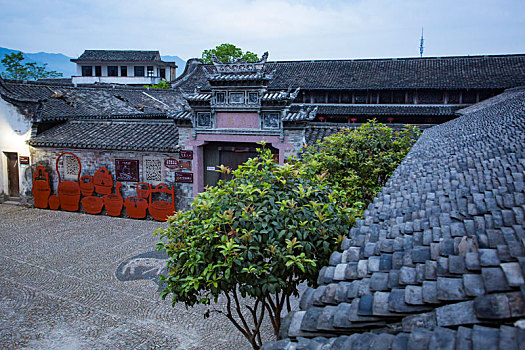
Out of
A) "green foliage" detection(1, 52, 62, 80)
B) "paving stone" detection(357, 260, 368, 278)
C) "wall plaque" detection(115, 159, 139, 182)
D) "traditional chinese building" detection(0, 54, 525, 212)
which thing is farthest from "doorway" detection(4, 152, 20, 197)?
"green foliage" detection(1, 52, 62, 80)

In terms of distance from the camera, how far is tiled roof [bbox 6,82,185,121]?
1978cm

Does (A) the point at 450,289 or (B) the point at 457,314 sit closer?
(B) the point at 457,314

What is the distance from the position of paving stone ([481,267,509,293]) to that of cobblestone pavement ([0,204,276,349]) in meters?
6.11

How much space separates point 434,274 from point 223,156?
43.7 feet

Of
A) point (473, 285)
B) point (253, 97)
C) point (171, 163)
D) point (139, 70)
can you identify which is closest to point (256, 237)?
point (473, 285)

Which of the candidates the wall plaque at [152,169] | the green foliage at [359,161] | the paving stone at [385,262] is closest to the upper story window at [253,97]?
the wall plaque at [152,169]

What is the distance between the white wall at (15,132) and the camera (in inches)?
701

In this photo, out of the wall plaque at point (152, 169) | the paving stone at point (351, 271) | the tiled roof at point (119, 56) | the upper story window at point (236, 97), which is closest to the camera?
the paving stone at point (351, 271)

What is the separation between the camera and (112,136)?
16.9m

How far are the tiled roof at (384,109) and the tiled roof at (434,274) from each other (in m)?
21.5

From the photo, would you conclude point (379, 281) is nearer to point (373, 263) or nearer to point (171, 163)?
point (373, 263)

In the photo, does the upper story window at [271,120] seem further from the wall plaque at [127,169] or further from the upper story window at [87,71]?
the upper story window at [87,71]

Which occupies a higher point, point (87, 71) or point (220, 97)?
point (87, 71)

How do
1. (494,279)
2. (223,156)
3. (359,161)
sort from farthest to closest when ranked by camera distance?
1. (223,156)
2. (359,161)
3. (494,279)
